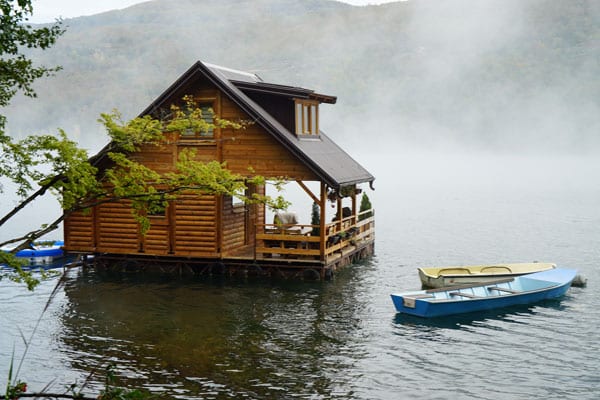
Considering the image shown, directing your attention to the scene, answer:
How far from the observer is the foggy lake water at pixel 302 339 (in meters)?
18.5

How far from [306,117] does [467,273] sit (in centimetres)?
917

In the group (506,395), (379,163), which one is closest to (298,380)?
(506,395)

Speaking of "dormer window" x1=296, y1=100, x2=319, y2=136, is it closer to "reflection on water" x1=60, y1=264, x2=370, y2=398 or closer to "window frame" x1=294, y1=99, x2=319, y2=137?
"window frame" x1=294, y1=99, x2=319, y2=137

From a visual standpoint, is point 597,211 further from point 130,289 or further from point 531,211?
point 130,289

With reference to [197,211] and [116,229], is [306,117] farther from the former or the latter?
[116,229]

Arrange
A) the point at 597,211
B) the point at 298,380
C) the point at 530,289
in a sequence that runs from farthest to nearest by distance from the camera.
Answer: the point at 597,211 → the point at 530,289 → the point at 298,380

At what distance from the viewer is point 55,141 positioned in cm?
1546

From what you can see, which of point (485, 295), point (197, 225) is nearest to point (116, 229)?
point (197, 225)

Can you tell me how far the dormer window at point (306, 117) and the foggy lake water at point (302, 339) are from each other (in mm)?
6126

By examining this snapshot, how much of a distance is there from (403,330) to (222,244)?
959cm

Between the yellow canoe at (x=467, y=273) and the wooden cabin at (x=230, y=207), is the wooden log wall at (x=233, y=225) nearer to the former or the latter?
the wooden cabin at (x=230, y=207)

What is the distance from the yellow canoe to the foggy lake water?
1599 millimetres

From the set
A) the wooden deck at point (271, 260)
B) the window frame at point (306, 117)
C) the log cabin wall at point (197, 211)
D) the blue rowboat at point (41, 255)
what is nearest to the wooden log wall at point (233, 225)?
the log cabin wall at point (197, 211)

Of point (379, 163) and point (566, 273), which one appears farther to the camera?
point (379, 163)
